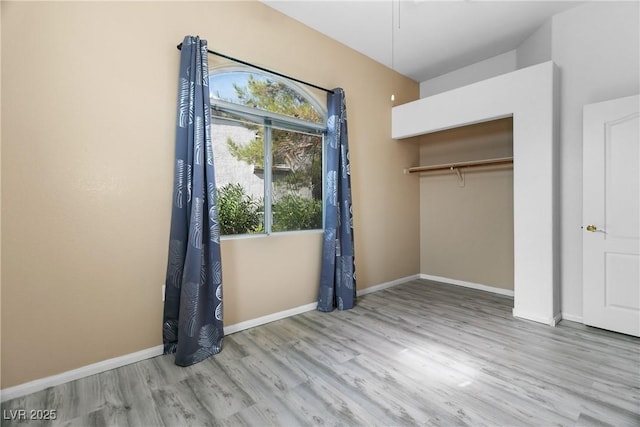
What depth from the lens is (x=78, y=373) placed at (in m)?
1.97

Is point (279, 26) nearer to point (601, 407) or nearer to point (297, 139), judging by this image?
point (297, 139)

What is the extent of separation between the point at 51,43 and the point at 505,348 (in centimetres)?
384

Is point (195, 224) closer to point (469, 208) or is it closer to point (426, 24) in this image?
point (426, 24)

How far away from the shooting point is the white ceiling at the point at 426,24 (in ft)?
9.32

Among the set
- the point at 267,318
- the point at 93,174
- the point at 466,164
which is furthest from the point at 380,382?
the point at 466,164

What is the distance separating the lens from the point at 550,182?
2760mm

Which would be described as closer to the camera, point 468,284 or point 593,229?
point 593,229

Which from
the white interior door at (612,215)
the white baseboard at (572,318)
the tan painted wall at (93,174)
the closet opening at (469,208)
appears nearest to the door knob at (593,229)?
the white interior door at (612,215)

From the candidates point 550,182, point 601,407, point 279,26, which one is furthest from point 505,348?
point 279,26

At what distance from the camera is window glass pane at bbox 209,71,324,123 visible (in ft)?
8.73

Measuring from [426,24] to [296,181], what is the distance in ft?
7.01

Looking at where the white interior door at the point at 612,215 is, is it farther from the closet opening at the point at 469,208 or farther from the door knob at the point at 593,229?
the closet opening at the point at 469,208

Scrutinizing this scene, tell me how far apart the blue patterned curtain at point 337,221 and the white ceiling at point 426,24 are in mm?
722

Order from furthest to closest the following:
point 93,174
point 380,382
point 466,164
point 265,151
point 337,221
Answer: point 466,164 < point 337,221 < point 265,151 < point 93,174 < point 380,382
